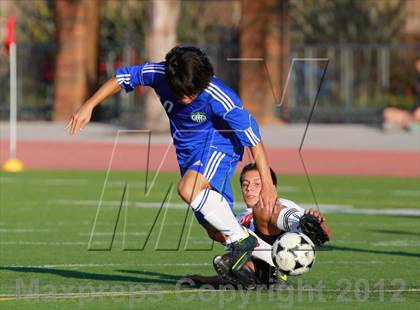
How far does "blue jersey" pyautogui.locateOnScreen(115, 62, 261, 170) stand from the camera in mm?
9859

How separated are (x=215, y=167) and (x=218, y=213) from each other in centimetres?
42

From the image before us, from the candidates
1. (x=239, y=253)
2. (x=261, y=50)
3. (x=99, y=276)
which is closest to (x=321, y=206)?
(x=99, y=276)

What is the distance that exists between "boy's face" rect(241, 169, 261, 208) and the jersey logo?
0.74 m

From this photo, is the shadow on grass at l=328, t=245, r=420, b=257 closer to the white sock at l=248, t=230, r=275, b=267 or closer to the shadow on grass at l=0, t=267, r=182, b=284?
the shadow on grass at l=0, t=267, r=182, b=284

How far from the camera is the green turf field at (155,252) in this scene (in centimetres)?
966

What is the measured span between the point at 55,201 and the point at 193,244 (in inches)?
216

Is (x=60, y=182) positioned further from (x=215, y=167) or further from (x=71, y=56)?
(x=71, y=56)

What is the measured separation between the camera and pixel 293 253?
9805 mm

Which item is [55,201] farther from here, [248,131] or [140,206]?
[248,131]

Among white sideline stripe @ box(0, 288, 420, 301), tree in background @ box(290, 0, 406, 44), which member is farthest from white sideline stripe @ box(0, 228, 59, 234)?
tree in background @ box(290, 0, 406, 44)

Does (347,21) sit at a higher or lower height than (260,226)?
higher

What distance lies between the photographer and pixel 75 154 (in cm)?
3005

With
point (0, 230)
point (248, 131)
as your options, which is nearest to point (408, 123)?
point (0, 230)

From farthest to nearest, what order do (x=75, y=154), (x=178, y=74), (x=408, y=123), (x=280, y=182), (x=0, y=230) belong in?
(x=408, y=123)
(x=75, y=154)
(x=280, y=182)
(x=0, y=230)
(x=178, y=74)
